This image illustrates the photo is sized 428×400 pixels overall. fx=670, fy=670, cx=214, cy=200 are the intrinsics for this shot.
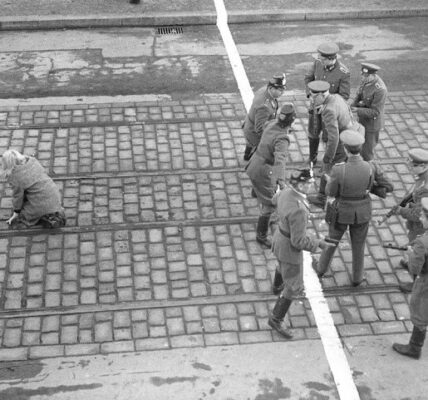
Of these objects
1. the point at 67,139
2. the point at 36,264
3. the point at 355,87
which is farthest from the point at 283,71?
the point at 36,264

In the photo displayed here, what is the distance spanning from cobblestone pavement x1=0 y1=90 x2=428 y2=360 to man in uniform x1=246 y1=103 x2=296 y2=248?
1.51 ft

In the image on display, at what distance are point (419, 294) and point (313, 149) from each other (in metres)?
3.64

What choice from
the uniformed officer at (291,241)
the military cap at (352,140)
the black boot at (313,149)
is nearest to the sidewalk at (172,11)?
the black boot at (313,149)

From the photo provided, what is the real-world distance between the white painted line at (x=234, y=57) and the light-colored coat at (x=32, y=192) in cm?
421

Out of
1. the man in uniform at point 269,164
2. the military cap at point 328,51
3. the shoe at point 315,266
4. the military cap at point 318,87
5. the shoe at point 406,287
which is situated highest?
the military cap at point 328,51

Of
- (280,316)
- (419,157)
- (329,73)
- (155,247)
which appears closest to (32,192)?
(155,247)

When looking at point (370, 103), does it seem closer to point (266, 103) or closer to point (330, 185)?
point (266, 103)

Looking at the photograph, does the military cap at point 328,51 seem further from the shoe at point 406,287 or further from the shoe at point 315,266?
the shoe at point 406,287

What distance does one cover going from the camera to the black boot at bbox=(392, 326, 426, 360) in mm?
6898

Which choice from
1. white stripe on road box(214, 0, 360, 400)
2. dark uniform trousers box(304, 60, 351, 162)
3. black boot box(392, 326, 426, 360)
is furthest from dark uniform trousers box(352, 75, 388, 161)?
black boot box(392, 326, 426, 360)

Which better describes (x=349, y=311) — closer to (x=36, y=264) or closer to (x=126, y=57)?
(x=36, y=264)

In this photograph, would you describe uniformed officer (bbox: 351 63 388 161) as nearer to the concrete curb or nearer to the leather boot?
the leather boot

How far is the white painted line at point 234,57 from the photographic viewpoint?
11761mm

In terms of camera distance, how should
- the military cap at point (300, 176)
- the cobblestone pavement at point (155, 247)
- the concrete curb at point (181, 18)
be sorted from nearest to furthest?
the military cap at point (300, 176) → the cobblestone pavement at point (155, 247) → the concrete curb at point (181, 18)
